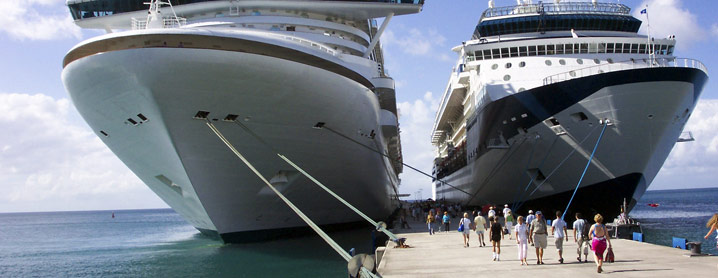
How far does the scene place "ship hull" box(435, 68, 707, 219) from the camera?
1998cm

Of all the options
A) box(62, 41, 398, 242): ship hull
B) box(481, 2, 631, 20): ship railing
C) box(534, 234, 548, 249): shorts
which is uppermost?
box(481, 2, 631, 20): ship railing

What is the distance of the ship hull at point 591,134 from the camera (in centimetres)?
1998

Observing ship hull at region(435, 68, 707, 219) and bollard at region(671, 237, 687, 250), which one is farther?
ship hull at region(435, 68, 707, 219)

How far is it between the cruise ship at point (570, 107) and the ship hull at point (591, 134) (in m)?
0.04

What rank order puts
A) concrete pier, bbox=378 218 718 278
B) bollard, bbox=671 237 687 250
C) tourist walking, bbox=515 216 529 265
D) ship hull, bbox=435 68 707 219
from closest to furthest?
concrete pier, bbox=378 218 718 278 < tourist walking, bbox=515 216 529 265 < bollard, bbox=671 237 687 250 < ship hull, bbox=435 68 707 219

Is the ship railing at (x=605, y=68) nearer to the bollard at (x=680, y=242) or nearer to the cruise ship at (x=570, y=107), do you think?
the cruise ship at (x=570, y=107)

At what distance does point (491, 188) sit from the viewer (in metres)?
29.2

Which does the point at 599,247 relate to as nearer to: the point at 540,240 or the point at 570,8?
the point at 540,240

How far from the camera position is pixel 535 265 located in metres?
10.3

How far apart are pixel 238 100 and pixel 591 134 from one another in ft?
44.5

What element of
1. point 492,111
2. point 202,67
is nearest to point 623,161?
point 492,111

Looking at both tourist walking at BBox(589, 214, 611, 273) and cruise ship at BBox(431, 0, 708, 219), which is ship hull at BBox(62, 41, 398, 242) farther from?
tourist walking at BBox(589, 214, 611, 273)

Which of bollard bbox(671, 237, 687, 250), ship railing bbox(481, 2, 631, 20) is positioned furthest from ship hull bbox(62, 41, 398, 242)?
ship railing bbox(481, 2, 631, 20)

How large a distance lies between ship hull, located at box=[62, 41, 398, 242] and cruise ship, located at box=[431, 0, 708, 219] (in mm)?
7263
